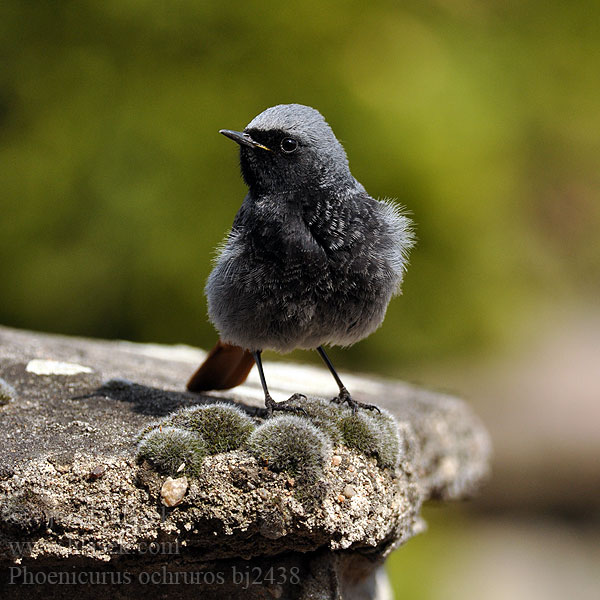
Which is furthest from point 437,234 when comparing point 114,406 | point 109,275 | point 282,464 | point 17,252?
point 282,464

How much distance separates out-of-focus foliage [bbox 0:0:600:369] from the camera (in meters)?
7.94

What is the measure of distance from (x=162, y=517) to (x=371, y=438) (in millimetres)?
890

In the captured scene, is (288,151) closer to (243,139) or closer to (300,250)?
(243,139)

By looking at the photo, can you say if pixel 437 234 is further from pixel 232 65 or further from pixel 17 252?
pixel 17 252

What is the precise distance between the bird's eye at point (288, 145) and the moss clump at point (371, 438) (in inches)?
45.3

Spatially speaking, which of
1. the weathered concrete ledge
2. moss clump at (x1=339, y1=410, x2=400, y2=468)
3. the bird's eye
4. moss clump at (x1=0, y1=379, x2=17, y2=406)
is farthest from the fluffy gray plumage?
moss clump at (x1=0, y1=379, x2=17, y2=406)

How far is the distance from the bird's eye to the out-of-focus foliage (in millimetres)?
4116

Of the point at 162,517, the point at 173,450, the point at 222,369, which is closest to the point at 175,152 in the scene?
the point at 222,369

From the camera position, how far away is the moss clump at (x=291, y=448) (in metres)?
3.09

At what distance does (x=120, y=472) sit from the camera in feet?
10.1

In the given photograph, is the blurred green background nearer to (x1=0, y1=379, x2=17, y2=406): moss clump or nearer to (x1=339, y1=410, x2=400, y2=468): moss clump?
(x1=0, y1=379, x2=17, y2=406): moss clump

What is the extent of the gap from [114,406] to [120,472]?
83cm

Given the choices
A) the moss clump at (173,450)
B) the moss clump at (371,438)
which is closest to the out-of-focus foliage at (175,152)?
the moss clump at (371,438)

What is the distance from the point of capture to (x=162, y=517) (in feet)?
9.86
